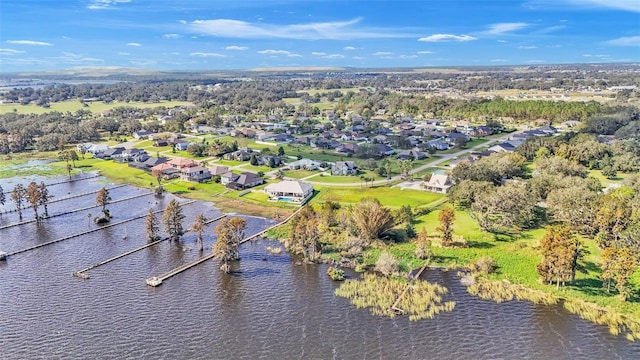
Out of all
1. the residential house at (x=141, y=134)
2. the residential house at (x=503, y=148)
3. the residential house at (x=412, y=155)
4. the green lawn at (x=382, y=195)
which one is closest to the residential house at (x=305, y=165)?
the green lawn at (x=382, y=195)

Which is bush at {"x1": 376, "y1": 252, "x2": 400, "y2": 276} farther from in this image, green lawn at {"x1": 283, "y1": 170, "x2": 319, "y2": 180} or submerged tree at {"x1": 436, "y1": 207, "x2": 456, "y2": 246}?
green lawn at {"x1": 283, "y1": 170, "x2": 319, "y2": 180}

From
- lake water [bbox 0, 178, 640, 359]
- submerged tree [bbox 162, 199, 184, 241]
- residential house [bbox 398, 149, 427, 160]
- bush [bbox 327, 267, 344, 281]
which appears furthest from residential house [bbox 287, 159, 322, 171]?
bush [bbox 327, 267, 344, 281]

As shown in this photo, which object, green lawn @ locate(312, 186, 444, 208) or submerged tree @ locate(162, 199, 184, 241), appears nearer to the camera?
submerged tree @ locate(162, 199, 184, 241)

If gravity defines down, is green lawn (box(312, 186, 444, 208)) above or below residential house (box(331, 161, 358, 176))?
below

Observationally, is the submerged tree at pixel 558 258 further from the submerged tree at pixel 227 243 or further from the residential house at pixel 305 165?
the residential house at pixel 305 165

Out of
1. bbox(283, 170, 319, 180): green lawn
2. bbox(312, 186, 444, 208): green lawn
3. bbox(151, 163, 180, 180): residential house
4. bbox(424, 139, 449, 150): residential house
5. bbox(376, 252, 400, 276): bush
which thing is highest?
bbox(424, 139, 449, 150): residential house

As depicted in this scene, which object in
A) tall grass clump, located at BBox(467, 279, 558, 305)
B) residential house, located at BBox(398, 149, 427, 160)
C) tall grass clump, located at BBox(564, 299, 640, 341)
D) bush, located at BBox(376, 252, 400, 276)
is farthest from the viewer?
residential house, located at BBox(398, 149, 427, 160)

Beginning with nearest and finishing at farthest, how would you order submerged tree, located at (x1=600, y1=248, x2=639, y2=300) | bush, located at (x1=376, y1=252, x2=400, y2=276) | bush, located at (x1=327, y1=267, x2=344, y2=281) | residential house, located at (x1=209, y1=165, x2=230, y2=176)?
submerged tree, located at (x1=600, y1=248, x2=639, y2=300), bush, located at (x1=327, y1=267, x2=344, y2=281), bush, located at (x1=376, y1=252, x2=400, y2=276), residential house, located at (x1=209, y1=165, x2=230, y2=176)
